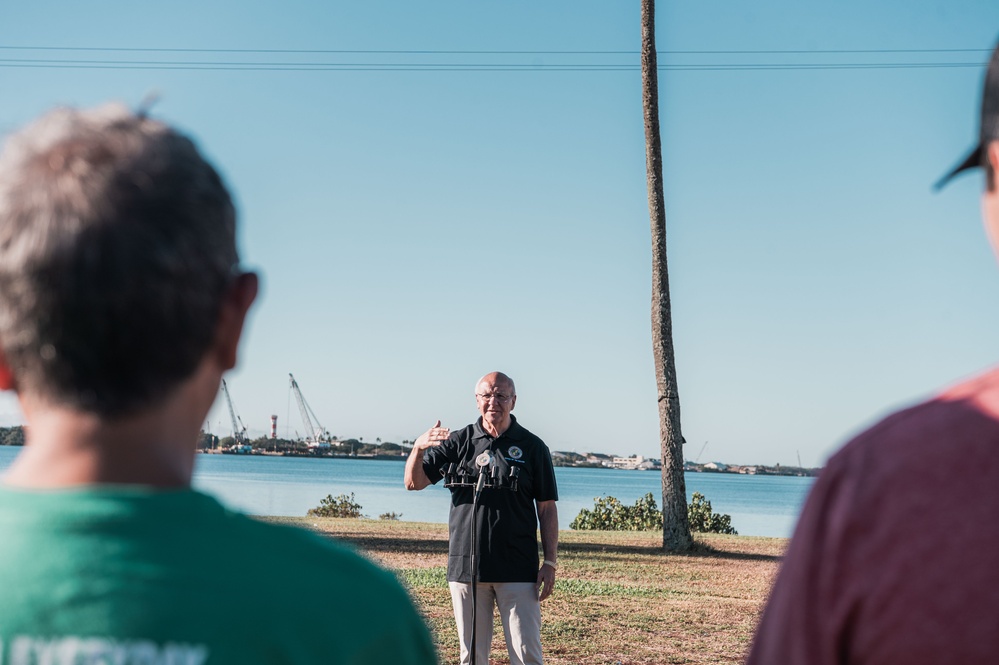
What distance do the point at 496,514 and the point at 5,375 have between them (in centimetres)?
544

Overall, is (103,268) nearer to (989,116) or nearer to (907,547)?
(907,547)

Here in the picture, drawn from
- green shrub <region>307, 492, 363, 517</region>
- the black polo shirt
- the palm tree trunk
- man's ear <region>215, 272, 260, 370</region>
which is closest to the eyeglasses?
the black polo shirt

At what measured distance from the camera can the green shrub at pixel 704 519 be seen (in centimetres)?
2360

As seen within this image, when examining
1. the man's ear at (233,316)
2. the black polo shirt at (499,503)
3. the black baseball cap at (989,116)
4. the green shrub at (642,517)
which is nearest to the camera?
the black baseball cap at (989,116)

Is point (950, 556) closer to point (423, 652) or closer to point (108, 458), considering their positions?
point (423, 652)

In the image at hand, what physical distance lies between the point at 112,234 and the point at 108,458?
288mm

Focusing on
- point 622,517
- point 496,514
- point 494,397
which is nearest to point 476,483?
point 496,514

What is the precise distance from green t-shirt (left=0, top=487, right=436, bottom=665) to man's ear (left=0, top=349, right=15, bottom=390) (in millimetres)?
173

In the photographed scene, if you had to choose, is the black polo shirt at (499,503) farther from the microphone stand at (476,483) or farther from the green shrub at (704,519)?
the green shrub at (704,519)

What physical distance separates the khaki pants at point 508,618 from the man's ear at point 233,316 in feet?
17.7

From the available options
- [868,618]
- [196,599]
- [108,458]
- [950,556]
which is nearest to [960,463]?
[950,556]

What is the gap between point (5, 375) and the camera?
1.42 metres

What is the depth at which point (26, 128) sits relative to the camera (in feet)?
4.83

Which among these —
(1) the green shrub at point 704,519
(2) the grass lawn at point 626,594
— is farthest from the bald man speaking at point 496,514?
(1) the green shrub at point 704,519
